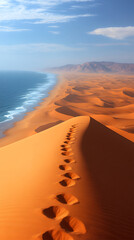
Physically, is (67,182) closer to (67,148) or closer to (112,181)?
(112,181)

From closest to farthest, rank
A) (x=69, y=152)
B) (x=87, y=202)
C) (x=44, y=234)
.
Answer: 1. (x=44, y=234)
2. (x=87, y=202)
3. (x=69, y=152)

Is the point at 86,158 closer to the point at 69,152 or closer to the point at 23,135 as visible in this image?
the point at 69,152

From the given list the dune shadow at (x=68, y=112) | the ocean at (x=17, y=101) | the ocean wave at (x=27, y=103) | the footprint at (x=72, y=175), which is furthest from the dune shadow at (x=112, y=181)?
the ocean wave at (x=27, y=103)

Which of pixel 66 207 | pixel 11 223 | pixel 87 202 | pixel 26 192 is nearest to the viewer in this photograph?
pixel 11 223

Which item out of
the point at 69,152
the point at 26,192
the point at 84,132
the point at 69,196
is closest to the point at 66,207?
the point at 69,196

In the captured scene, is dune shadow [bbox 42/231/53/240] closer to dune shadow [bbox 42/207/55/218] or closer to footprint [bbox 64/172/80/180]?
dune shadow [bbox 42/207/55/218]

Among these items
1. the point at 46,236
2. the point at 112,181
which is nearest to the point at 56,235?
the point at 46,236

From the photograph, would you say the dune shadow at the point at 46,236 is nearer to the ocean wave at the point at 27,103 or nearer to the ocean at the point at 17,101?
the ocean at the point at 17,101
